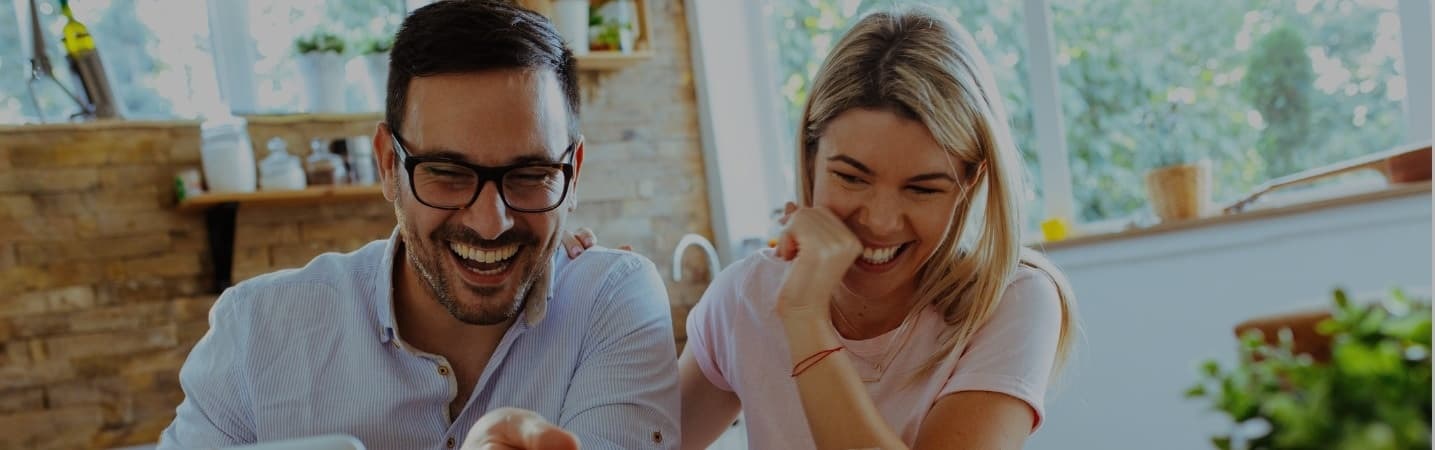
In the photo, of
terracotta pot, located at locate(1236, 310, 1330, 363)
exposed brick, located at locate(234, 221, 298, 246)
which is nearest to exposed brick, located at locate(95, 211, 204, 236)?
exposed brick, located at locate(234, 221, 298, 246)

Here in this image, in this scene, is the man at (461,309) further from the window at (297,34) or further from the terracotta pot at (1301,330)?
the window at (297,34)

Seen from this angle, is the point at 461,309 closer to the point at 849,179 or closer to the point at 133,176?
the point at 849,179

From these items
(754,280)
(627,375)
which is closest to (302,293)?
(627,375)

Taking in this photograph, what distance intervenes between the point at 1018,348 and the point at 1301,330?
0.53 metres

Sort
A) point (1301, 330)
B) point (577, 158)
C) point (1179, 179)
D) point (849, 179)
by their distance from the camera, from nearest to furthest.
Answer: point (1301, 330)
point (849, 179)
point (577, 158)
point (1179, 179)

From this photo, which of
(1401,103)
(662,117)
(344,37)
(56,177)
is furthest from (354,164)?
(1401,103)

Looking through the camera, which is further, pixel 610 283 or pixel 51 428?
pixel 51 428

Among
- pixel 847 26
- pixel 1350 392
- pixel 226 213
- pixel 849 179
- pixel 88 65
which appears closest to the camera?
pixel 1350 392

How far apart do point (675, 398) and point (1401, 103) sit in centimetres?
256

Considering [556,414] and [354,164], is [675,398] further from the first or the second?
[354,164]

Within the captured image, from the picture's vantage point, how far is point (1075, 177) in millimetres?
3824

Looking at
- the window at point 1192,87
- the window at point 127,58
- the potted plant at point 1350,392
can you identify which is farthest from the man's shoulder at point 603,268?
the window at point 127,58

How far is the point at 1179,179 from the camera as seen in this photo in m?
3.33

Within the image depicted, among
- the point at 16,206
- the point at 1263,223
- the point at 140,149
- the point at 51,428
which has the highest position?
the point at 140,149
